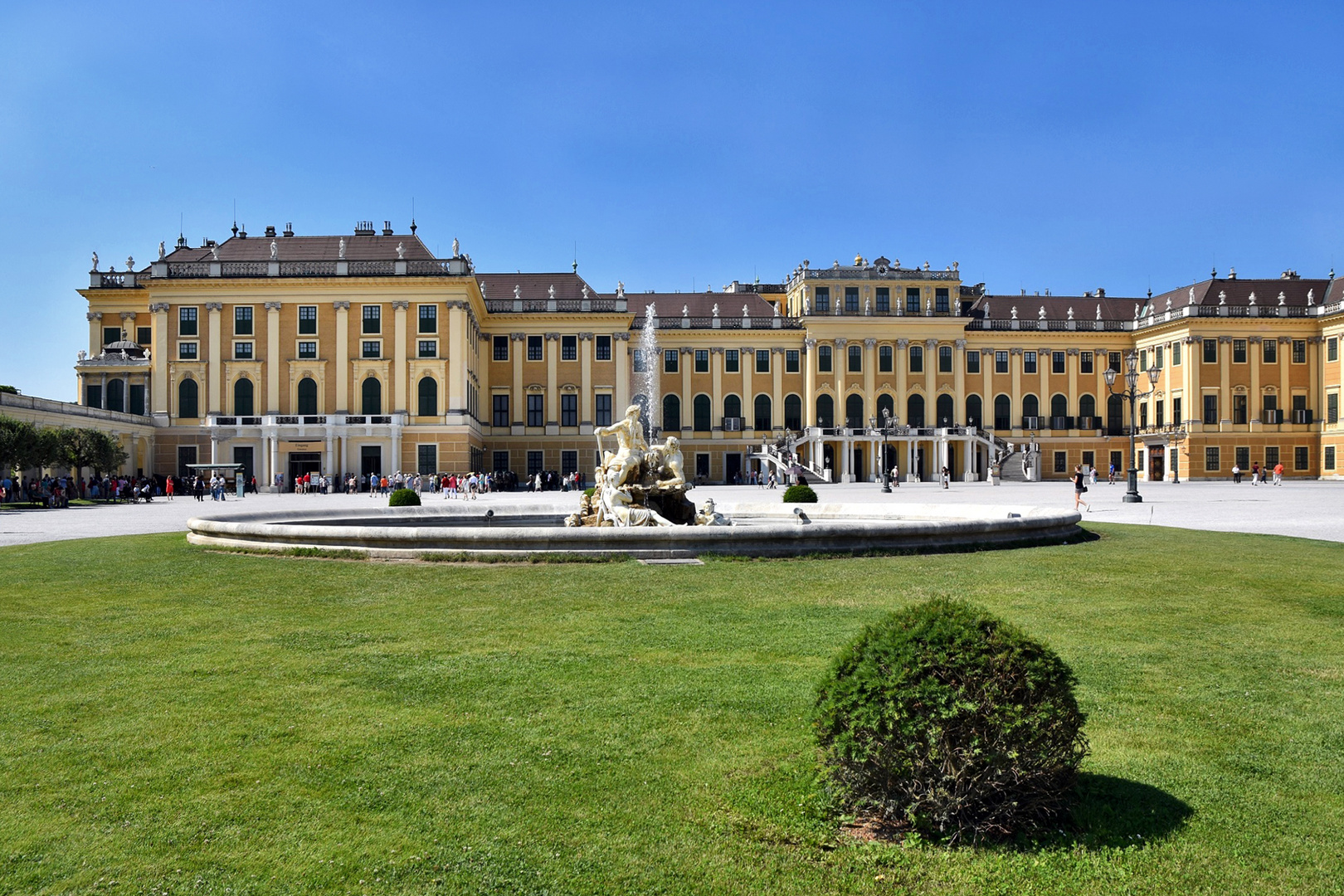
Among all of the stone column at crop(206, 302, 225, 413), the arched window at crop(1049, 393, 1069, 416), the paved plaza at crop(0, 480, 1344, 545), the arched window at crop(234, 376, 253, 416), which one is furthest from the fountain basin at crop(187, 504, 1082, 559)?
the arched window at crop(1049, 393, 1069, 416)

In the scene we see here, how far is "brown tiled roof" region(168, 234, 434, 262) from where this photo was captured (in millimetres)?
61219

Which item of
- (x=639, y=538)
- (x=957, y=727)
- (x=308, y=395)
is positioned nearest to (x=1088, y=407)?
(x=308, y=395)

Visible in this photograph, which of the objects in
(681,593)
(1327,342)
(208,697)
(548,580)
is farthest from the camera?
(1327,342)

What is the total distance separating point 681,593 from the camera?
10.9 meters

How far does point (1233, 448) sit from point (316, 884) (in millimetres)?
77831

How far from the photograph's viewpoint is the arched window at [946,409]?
75.2m

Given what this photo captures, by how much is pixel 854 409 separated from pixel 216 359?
44.1 m

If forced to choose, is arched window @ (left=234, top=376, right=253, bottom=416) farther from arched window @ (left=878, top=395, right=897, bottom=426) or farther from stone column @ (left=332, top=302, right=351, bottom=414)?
arched window @ (left=878, top=395, right=897, bottom=426)

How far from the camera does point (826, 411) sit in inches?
2940

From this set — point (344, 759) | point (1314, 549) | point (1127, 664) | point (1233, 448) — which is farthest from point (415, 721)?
point (1233, 448)

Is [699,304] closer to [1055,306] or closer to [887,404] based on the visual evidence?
[887,404]

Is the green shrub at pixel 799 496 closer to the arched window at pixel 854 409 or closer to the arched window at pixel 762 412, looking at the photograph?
the arched window at pixel 762 412

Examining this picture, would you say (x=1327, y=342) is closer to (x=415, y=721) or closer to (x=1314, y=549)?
(x=1314, y=549)

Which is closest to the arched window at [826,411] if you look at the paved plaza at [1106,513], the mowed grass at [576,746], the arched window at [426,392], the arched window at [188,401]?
Result: the paved plaza at [1106,513]
